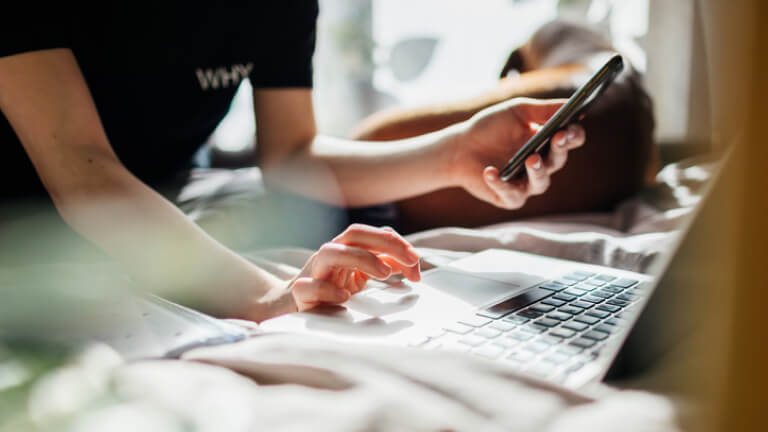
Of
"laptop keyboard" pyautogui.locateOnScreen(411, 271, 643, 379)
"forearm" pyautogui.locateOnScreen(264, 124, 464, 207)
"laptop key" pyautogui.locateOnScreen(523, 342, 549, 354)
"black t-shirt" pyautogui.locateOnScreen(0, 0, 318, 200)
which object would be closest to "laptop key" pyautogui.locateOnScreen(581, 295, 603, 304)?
"laptop keyboard" pyautogui.locateOnScreen(411, 271, 643, 379)

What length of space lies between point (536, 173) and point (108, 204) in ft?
1.51

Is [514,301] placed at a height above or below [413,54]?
below

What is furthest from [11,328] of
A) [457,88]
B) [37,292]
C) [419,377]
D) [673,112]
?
[673,112]

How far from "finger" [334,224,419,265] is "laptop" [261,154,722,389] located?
0.10 ft

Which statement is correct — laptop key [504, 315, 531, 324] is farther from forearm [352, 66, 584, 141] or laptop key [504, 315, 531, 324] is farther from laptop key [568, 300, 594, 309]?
forearm [352, 66, 584, 141]

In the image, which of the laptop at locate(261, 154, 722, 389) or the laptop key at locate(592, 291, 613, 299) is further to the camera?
the laptop key at locate(592, 291, 613, 299)

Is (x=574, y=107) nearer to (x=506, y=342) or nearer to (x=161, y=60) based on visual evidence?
(x=506, y=342)

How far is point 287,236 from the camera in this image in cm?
74

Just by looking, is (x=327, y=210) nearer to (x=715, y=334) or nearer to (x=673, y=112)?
(x=715, y=334)

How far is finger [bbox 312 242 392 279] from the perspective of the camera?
15.7 inches

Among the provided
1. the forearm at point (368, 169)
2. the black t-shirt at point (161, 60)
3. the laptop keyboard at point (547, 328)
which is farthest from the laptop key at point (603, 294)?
the black t-shirt at point (161, 60)

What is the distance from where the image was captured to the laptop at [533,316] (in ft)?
0.83

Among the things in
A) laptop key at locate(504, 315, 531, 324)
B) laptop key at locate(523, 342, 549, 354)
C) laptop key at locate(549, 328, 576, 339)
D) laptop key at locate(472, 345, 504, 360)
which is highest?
laptop key at locate(523, 342, 549, 354)

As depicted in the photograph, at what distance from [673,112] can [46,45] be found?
1.25 metres
